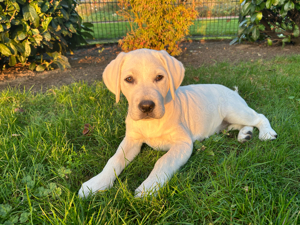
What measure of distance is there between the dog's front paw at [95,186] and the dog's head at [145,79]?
700 mm

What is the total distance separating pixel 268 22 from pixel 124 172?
782 centimetres

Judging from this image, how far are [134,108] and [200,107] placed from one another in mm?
1206

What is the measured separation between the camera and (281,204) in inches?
73.3

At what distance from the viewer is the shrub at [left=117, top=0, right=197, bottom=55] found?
19.7 ft

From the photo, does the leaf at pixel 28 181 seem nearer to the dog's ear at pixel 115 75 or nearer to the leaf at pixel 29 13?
the dog's ear at pixel 115 75

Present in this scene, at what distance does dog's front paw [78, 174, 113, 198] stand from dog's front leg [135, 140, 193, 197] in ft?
1.12

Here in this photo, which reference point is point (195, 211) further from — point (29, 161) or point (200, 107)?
point (29, 161)

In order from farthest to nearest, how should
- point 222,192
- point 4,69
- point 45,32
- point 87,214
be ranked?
point 4,69, point 45,32, point 222,192, point 87,214

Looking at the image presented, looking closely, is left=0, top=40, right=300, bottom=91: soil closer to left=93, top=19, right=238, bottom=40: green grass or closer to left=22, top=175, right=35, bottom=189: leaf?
left=93, top=19, right=238, bottom=40: green grass

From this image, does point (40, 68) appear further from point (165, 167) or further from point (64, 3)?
point (165, 167)

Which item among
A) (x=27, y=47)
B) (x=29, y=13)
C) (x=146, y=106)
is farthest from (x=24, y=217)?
(x=29, y=13)

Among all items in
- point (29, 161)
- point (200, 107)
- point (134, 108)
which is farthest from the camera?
point (200, 107)

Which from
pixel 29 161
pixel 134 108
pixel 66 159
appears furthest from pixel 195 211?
pixel 29 161

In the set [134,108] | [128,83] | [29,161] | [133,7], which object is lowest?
[29,161]
